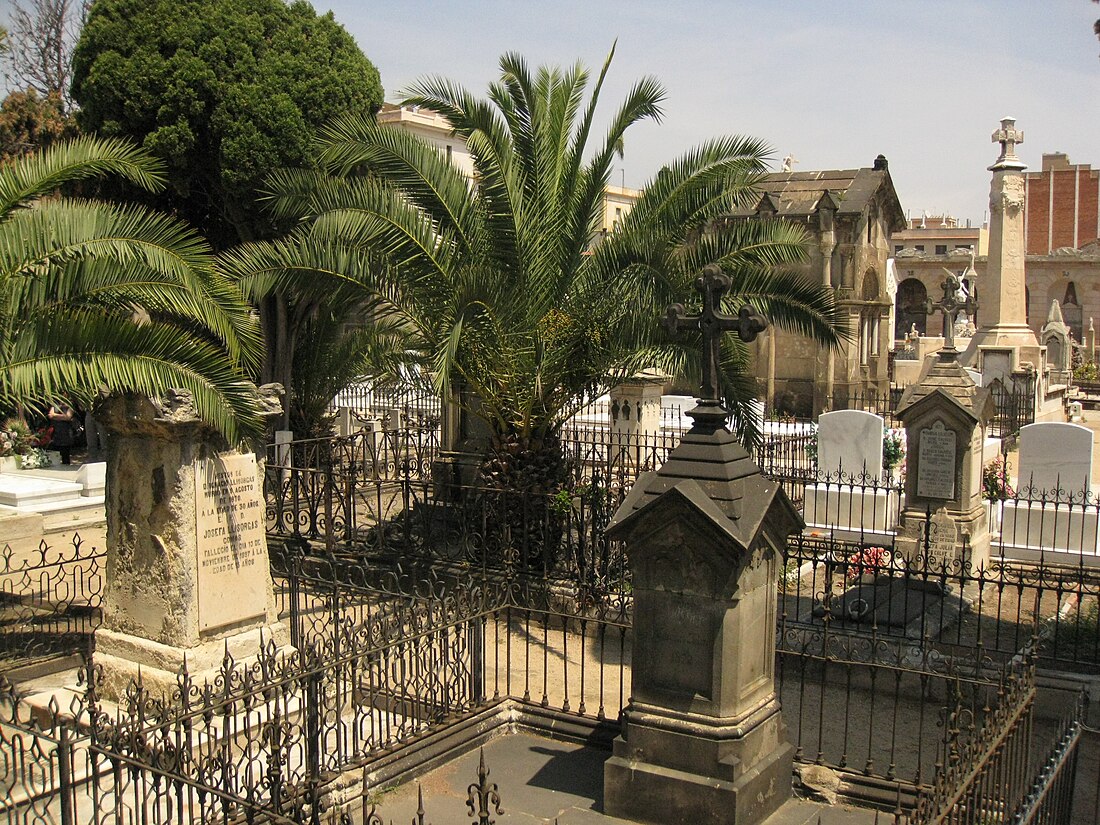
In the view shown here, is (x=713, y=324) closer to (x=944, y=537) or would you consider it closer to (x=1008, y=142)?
(x=944, y=537)

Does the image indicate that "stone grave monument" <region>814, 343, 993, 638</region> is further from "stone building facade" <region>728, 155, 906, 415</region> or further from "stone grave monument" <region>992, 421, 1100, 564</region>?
"stone building facade" <region>728, 155, 906, 415</region>

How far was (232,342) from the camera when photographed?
801 centimetres

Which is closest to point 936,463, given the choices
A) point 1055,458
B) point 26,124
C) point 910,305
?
point 1055,458

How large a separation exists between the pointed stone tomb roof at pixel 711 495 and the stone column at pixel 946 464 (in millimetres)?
7136

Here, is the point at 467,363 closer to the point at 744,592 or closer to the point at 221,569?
the point at 221,569

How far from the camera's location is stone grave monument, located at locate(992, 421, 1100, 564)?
12.7 meters

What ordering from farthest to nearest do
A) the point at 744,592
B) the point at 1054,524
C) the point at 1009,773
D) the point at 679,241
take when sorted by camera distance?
the point at 1054,524 < the point at 679,241 < the point at 744,592 < the point at 1009,773

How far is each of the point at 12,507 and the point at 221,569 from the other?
30.4ft

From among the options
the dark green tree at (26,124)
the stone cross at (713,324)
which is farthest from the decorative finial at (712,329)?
the dark green tree at (26,124)

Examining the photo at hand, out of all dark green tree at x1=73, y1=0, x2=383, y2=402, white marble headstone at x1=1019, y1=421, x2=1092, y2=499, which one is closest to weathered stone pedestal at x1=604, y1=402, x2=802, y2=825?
white marble headstone at x1=1019, y1=421, x2=1092, y2=499

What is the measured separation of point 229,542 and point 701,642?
13.0 ft

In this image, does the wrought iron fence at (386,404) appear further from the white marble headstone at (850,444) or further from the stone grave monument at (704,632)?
the stone grave monument at (704,632)

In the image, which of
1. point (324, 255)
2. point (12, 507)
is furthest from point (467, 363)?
point (12, 507)

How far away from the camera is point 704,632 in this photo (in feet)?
18.9
